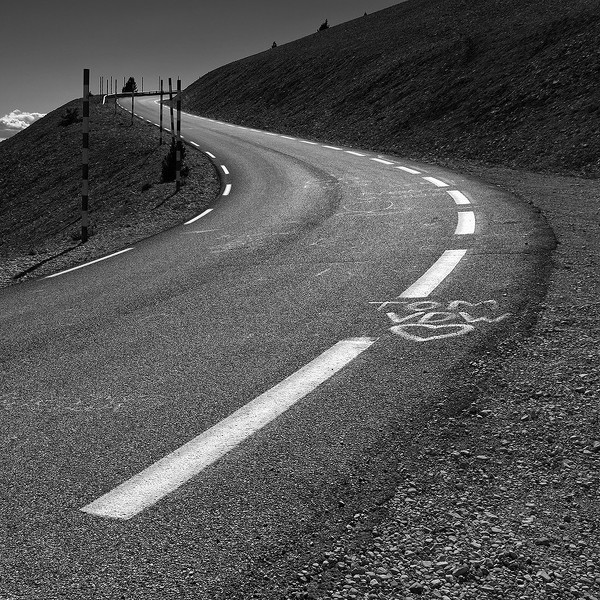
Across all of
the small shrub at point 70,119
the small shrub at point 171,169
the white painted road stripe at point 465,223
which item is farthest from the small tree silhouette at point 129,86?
the white painted road stripe at point 465,223

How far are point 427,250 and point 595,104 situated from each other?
16.9m

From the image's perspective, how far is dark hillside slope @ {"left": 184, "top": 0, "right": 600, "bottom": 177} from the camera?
22411 millimetres

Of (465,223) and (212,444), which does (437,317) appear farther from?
(465,223)

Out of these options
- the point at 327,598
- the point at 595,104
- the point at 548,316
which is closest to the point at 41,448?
the point at 327,598

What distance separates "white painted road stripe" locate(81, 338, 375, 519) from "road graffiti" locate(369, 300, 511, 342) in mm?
604

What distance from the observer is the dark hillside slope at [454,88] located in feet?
73.5

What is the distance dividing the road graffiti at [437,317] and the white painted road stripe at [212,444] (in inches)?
Answer: 23.8

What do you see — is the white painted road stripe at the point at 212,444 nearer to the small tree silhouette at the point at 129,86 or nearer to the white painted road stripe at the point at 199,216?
the white painted road stripe at the point at 199,216

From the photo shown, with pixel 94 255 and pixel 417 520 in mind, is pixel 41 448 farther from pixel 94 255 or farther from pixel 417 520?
pixel 94 255

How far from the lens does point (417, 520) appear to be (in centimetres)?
265

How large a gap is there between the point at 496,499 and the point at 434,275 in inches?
168

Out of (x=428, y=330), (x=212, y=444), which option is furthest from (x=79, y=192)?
(x=212, y=444)

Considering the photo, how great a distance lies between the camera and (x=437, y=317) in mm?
5398

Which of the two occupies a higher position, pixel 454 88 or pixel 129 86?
pixel 129 86
